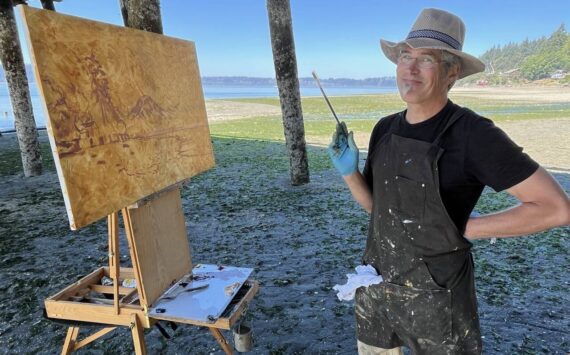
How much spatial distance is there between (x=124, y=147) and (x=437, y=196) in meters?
1.71

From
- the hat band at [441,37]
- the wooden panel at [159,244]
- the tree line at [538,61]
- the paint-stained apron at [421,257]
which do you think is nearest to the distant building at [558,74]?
the tree line at [538,61]

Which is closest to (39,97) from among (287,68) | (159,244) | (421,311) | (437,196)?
(159,244)

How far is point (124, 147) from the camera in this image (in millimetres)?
2129

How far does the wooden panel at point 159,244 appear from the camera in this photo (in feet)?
7.41

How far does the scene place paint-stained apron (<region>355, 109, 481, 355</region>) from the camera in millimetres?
1672

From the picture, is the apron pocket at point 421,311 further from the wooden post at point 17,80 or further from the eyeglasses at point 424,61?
the wooden post at point 17,80

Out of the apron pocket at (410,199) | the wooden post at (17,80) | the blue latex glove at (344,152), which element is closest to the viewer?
the apron pocket at (410,199)

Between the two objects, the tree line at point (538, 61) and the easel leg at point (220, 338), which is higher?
the tree line at point (538, 61)

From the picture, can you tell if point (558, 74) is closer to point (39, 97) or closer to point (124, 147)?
point (124, 147)

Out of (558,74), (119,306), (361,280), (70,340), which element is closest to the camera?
(361,280)

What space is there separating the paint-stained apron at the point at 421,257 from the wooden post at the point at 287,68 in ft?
17.9

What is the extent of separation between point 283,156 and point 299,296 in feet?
25.1

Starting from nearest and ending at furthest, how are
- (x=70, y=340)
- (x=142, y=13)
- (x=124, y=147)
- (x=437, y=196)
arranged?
1. (x=437, y=196)
2. (x=124, y=147)
3. (x=70, y=340)
4. (x=142, y=13)

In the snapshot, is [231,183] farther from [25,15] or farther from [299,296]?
[25,15]
